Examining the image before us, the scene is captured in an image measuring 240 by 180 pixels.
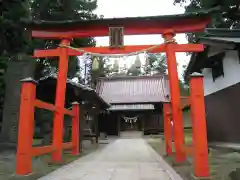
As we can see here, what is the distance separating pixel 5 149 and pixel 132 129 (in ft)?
77.3

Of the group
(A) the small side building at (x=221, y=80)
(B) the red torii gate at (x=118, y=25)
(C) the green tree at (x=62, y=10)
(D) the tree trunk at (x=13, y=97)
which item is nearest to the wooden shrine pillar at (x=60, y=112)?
(B) the red torii gate at (x=118, y=25)

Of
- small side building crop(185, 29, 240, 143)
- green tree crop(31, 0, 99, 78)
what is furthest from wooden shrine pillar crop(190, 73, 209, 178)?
green tree crop(31, 0, 99, 78)

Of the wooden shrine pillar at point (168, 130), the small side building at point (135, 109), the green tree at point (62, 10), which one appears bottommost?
the wooden shrine pillar at point (168, 130)

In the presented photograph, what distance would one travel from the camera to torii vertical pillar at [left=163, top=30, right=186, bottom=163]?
7.74 metres

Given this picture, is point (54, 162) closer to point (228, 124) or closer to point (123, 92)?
point (228, 124)

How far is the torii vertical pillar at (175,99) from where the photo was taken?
7737 mm

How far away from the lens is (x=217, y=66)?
10672mm

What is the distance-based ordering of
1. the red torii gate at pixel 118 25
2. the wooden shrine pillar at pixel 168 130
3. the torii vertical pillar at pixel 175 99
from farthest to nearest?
the wooden shrine pillar at pixel 168 130 < the red torii gate at pixel 118 25 < the torii vertical pillar at pixel 175 99

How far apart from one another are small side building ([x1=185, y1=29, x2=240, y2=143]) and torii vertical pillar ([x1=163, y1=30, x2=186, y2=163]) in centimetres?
174

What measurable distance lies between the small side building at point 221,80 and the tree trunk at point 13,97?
670 cm

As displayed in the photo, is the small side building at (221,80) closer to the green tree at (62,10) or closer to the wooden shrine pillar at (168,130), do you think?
the wooden shrine pillar at (168,130)

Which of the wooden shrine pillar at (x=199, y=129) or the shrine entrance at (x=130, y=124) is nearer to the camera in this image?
the wooden shrine pillar at (x=199, y=129)

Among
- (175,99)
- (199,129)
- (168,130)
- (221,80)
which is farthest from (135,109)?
(199,129)

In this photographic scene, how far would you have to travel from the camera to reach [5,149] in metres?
9.23
